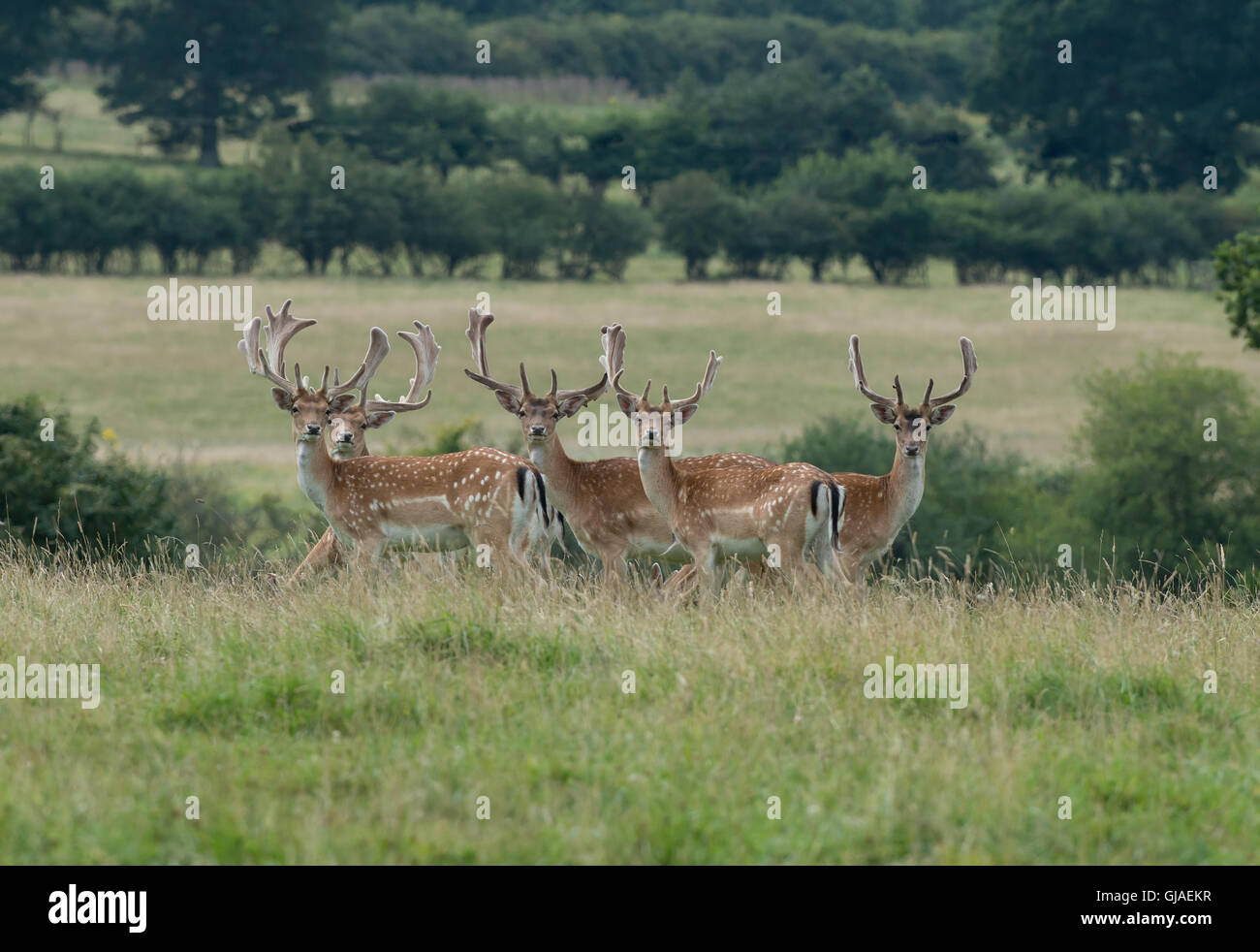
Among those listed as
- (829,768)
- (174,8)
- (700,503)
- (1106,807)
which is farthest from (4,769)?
(174,8)

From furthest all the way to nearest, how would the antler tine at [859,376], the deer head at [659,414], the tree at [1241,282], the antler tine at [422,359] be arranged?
the tree at [1241,282], the antler tine at [422,359], the antler tine at [859,376], the deer head at [659,414]

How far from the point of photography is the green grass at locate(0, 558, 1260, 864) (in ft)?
20.8

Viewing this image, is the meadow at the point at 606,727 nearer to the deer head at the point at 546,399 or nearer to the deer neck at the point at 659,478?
the deer neck at the point at 659,478

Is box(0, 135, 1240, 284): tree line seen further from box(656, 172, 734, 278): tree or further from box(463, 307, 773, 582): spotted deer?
box(463, 307, 773, 582): spotted deer

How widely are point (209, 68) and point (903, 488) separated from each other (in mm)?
91995

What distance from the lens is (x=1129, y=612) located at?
1002 centimetres

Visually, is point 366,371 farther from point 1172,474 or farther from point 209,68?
point 209,68

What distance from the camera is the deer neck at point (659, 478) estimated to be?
11.6 metres

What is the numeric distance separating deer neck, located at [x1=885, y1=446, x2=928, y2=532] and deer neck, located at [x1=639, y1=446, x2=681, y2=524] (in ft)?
5.21

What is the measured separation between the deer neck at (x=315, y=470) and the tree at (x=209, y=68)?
292 feet

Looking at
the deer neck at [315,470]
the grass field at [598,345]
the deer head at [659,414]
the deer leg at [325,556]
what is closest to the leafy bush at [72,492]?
the deer leg at [325,556]

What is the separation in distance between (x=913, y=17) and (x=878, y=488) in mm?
131877

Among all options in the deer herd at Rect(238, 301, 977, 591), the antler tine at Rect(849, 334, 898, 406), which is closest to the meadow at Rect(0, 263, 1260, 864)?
the deer herd at Rect(238, 301, 977, 591)
